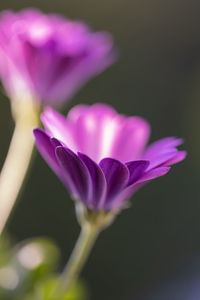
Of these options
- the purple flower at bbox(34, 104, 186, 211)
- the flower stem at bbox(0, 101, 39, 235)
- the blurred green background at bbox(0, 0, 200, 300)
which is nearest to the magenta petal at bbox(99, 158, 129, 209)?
the purple flower at bbox(34, 104, 186, 211)

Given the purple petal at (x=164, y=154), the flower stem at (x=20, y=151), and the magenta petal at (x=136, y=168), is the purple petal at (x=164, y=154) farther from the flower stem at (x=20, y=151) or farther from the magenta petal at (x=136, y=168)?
the flower stem at (x=20, y=151)

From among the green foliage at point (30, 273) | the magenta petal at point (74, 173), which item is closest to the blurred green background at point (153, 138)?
the green foliage at point (30, 273)

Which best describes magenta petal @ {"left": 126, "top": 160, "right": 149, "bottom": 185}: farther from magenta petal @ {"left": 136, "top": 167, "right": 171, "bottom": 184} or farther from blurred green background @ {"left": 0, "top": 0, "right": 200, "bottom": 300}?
blurred green background @ {"left": 0, "top": 0, "right": 200, "bottom": 300}

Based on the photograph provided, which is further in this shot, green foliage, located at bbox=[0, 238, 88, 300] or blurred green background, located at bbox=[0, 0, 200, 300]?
blurred green background, located at bbox=[0, 0, 200, 300]

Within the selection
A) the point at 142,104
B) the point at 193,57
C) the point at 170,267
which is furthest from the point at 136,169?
the point at 193,57

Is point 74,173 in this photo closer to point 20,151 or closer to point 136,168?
point 136,168

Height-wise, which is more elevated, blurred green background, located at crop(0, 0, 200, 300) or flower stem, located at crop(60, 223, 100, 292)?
blurred green background, located at crop(0, 0, 200, 300)
